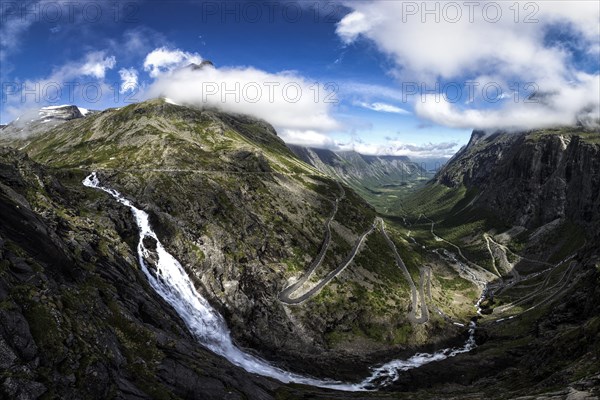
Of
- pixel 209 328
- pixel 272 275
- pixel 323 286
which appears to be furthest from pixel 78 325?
pixel 323 286

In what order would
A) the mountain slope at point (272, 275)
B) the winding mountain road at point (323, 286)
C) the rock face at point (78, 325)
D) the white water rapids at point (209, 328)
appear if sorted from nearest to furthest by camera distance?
1. the rock face at point (78, 325)
2. the white water rapids at point (209, 328)
3. the mountain slope at point (272, 275)
4. the winding mountain road at point (323, 286)

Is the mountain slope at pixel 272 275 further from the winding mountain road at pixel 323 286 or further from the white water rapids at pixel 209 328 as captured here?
the white water rapids at pixel 209 328

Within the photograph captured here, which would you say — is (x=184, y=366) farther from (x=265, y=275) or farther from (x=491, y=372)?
(x=491, y=372)

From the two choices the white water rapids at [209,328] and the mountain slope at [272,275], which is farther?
the mountain slope at [272,275]

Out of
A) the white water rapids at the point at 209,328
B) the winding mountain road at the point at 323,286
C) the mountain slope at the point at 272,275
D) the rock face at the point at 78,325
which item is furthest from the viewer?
the winding mountain road at the point at 323,286

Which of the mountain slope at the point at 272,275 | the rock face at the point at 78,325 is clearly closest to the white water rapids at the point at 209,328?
the mountain slope at the point at 272,275

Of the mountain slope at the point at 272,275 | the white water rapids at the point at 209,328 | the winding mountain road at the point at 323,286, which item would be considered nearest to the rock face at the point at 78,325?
the white water rapids at the point at 209,328

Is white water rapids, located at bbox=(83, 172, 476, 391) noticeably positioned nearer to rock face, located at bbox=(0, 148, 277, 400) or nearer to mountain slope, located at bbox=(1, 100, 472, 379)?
mountain slope, located at bbox=(1, 100, 472, 379)

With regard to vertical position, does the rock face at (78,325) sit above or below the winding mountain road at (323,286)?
above

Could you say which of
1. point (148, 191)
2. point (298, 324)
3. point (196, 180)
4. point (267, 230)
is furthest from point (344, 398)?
point (196, 180)
